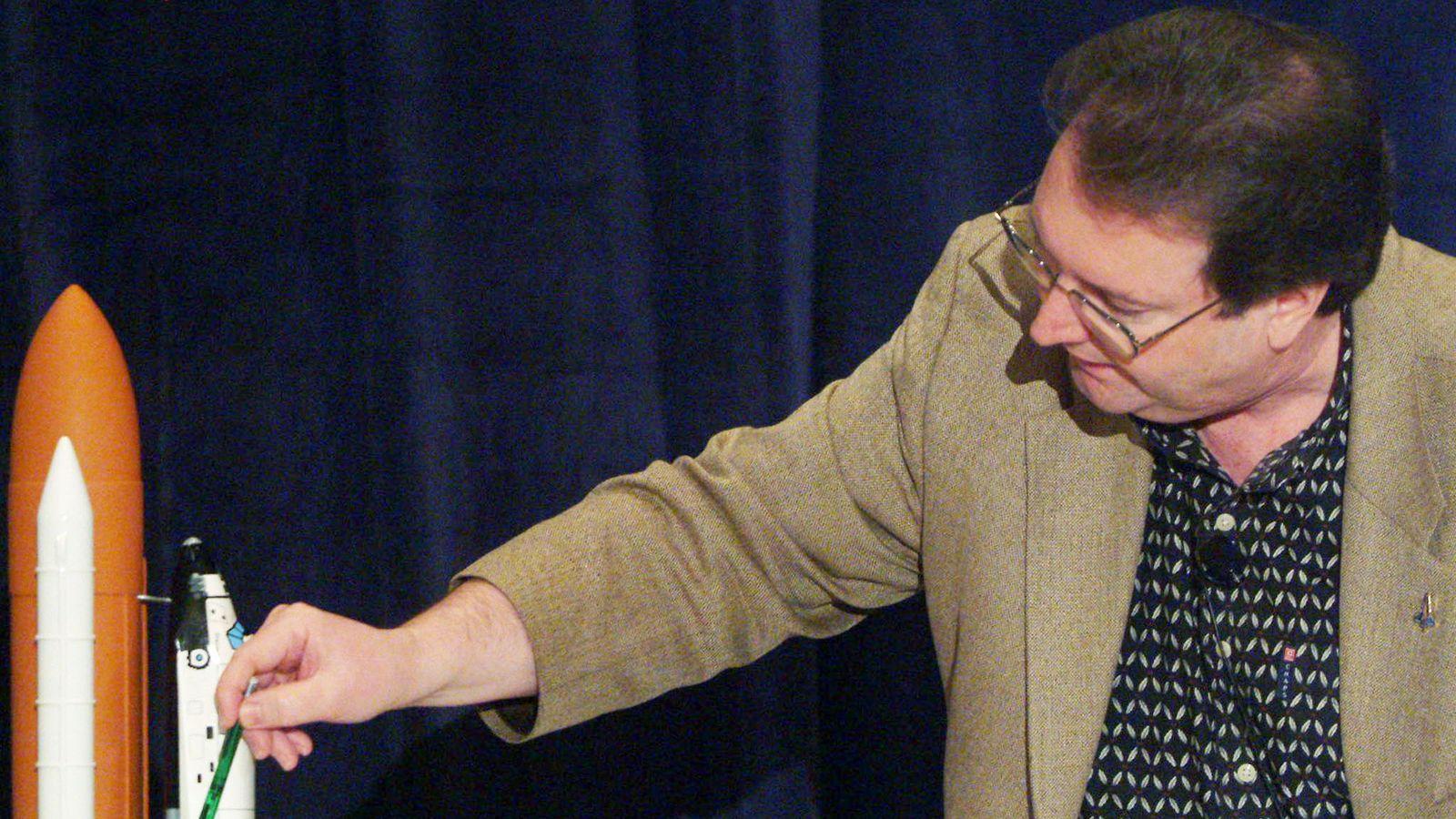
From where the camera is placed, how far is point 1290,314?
1196 mm

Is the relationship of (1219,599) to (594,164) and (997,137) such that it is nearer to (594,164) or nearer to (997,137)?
(997,137)

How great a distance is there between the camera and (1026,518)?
4.26 ft

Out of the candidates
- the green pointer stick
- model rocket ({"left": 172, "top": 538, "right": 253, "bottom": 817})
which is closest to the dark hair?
the green pointer stick

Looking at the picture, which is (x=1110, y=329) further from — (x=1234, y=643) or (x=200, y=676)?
(x=200, y=676)

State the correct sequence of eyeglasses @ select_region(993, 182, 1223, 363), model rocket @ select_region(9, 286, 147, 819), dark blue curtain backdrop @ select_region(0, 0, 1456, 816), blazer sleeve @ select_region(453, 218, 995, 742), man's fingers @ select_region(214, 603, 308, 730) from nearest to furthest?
1. man's fingers @ select_region(214, 603, 308, 730)
2. eyeglasses @ select_region(993, 182, 1223, 363)
3. blazer sleeve @ select_region(453, 218, 995, 742)
4. model rocket @ select_region(9, 286, 147, 819)
5. dark blue curtain backdrop @ select_region(0, 0, 1456, 816)

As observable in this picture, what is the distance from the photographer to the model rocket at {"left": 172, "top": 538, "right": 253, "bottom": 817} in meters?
1.41

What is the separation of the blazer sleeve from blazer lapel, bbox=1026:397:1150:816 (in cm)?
12

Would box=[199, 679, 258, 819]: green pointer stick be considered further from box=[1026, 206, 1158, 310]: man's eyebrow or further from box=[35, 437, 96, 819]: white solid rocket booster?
box=[1026, 206, 1158, 310]: man's eyebrow

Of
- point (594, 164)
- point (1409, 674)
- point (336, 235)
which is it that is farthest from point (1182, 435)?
point (336, 235)

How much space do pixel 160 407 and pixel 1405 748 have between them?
4.87 ft

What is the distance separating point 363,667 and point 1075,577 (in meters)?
0.57

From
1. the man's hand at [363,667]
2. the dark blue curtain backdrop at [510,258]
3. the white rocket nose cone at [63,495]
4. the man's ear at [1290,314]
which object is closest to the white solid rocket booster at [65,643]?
the white rocket nose cone at [63,495]

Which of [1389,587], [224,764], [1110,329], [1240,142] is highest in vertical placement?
[1240,142]

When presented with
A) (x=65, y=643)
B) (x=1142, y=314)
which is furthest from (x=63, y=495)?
(x=1142, y=314)
